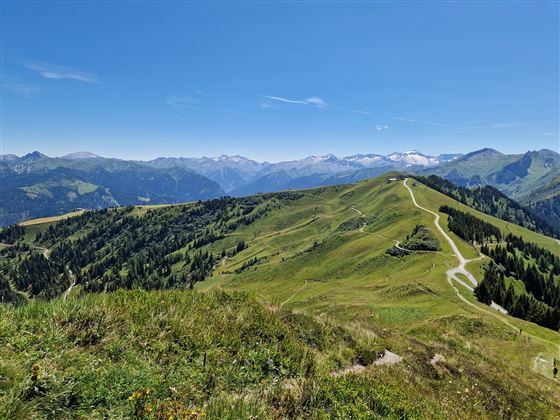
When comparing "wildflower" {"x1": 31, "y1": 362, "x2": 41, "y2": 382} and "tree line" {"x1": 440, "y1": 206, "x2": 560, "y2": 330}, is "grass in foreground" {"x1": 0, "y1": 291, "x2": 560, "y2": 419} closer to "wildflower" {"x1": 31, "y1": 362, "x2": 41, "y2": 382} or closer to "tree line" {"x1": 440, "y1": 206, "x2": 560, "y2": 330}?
"wildflower" {"x1": 31, "y1": 362, "x2": 41, "y2": 382}

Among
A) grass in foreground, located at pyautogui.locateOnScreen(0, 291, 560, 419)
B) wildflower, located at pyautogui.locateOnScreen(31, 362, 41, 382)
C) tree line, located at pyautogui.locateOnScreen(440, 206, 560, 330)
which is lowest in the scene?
tree line, located at pyautogui.locateOnScreen(440, 206, 560, 330)

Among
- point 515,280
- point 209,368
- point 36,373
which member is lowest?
point 515,280

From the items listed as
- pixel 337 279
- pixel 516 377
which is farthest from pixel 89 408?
pixel 337 279

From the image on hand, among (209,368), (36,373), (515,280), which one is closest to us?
(36,373)

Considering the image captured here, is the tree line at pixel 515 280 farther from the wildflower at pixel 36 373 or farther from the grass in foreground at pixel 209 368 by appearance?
the wildflower at pixel 36 373

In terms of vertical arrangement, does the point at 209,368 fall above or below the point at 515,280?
above

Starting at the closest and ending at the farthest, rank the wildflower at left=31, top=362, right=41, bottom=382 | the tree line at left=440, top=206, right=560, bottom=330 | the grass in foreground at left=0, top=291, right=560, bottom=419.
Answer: the wildflower at left=31, top=362, right=41, bottom=382, the grass in foreground at left=0, top=291, right=560, bottom=419, the tree line at left=440, top=206, right=560, bottom=330

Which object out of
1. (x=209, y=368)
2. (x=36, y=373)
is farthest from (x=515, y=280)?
(x=36, y=373)

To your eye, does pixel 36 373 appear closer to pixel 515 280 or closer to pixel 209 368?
pixel 209 368

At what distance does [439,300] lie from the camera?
195 ft

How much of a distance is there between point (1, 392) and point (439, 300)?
2565 inches

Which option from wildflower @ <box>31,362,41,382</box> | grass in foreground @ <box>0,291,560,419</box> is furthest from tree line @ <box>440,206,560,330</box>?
wildflower @ <box>31,362,41,382</box>

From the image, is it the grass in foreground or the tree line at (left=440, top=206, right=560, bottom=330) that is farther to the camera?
the tree line at (left=440, top=206, right=560, bottom=330)

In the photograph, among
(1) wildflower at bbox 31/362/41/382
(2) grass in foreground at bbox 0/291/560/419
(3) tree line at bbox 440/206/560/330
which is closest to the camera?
(1) wildflower at bbox 31/362/41/382
